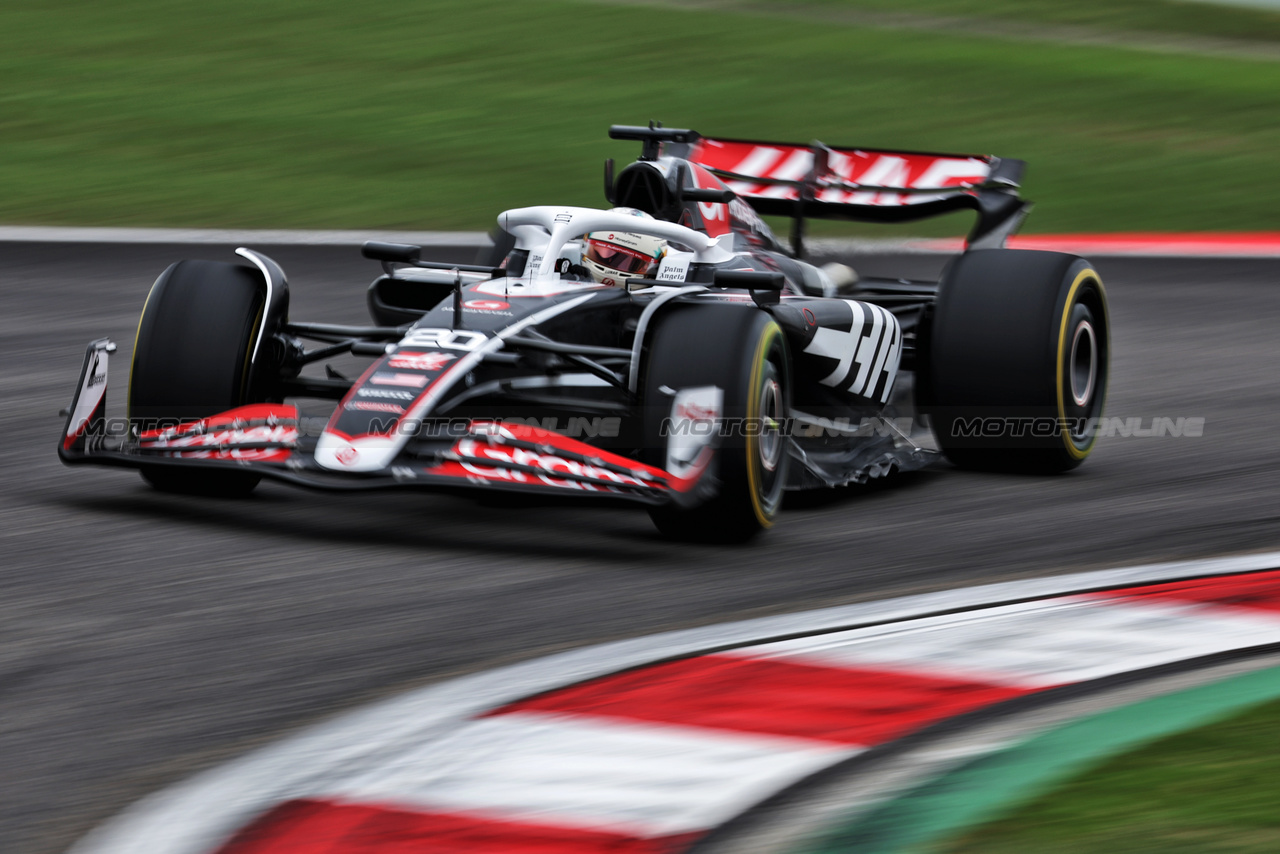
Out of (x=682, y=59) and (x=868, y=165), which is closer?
(x=868, y=165)

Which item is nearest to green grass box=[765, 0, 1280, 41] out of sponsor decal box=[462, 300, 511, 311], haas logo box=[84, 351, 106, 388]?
sponsor decal box=[462, 300, 511, 311]

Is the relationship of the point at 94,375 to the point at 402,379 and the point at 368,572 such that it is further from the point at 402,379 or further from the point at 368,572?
the point at 368,572

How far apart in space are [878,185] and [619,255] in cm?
185

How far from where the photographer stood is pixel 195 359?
18.9 feet

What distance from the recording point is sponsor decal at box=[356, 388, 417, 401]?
5.19m

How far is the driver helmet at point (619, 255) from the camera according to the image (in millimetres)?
6379

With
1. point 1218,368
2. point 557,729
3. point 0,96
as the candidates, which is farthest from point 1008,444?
point 0,96

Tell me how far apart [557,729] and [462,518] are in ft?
7.24

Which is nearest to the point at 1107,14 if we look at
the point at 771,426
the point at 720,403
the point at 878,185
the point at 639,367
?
the point at 878,185

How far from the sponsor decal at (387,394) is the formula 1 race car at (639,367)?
11 millimetres

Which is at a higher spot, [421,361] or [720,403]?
[421,361]

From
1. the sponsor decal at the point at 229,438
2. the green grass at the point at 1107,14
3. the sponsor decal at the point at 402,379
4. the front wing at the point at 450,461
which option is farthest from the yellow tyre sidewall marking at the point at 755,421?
the green grass at the point at 1107,14

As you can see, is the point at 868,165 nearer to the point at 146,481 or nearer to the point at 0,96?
the point at 146,481

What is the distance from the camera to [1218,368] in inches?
360
